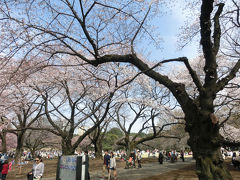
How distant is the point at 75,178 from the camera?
4.25m

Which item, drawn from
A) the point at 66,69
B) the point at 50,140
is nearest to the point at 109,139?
the point at 50,140

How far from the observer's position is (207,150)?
3.91 metres

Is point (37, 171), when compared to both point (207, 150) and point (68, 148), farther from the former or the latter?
point (68, 148)

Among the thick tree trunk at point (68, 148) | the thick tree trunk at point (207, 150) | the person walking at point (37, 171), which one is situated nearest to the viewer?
the thick tree trunk at point (207, 150)

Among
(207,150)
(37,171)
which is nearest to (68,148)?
(37,171)

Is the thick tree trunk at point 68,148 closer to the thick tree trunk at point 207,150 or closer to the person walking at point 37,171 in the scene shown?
the person walking at point 37,171

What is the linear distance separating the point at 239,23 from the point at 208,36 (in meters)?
2.80

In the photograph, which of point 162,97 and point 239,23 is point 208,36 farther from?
point 162,97

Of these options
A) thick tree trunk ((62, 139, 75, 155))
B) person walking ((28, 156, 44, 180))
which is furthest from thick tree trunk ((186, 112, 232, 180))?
thick tree trunk ((62, 139, 75, 155))

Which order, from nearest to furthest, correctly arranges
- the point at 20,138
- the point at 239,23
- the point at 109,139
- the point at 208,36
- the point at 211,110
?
1. the point at 211,110
2. the point at 208,36
3. the point at 239,23
4. the point at 20,138
5. the point at 109,139

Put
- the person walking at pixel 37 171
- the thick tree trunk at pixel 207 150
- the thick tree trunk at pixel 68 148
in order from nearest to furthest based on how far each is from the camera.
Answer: the thick tree trunk at pixel 207 150, the person walking at pixel 37 171, the thick tree trunk at pixel 68 148

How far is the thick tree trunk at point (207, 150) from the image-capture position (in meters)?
3.77

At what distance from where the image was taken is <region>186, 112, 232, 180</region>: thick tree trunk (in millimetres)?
3766

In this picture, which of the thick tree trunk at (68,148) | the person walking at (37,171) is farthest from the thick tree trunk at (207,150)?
the thick tree trunk at (68,148)
